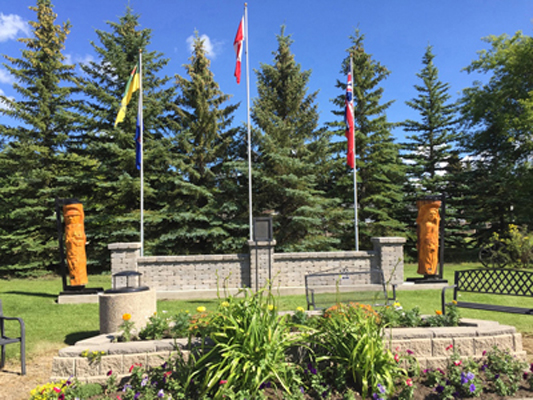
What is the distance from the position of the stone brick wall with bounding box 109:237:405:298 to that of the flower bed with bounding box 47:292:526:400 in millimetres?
5902

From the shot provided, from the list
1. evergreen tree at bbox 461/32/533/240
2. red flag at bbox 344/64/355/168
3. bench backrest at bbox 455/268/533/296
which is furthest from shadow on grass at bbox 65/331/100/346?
evergreen tree at bbox 461/32/533/240

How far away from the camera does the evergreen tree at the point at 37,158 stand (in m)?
15.7

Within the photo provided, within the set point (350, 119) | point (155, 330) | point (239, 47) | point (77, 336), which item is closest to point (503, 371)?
point (155, 330)

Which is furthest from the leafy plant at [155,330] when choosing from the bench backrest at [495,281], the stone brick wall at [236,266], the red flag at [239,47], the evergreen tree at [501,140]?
the evergreen tree at [501,140]

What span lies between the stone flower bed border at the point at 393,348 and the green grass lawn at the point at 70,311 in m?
1.47

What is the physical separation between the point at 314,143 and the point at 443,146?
28.9ft

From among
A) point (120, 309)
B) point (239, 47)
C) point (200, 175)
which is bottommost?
point (120, 309)

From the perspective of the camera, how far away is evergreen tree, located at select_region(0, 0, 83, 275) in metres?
15.7

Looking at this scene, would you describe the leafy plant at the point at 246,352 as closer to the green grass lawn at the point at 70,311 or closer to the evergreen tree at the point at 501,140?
the green grass lawn at the point at 70,311

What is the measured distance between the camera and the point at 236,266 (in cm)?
980

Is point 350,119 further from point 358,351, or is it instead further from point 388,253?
point 358,351

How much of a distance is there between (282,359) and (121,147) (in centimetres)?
1541

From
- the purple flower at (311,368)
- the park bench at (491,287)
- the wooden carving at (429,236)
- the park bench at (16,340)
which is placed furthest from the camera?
the wooden carving at (429,236)

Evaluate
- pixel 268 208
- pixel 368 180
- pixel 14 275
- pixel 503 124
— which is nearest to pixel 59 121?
pixel 14 275
